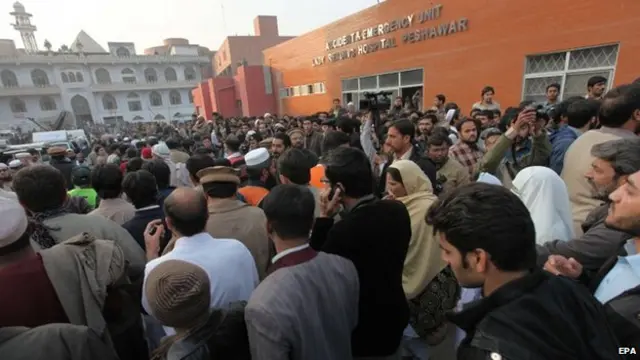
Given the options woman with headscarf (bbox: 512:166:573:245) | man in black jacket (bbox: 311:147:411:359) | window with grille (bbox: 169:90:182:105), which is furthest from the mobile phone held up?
window with grille (bbox: 169:90:182:105)

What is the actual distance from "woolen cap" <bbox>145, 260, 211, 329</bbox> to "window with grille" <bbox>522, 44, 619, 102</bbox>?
8.17 metres

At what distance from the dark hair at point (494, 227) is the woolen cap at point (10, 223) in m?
1.73

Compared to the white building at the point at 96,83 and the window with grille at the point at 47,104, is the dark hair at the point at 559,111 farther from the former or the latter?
the window with grille at the point at 47,104

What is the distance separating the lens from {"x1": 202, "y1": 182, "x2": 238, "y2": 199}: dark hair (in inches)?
83.5

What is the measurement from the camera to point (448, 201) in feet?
3.51

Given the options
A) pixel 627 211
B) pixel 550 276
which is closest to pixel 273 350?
pixel 550 276

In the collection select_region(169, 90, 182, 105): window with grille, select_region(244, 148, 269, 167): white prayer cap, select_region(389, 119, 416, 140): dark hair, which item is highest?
select_region(169, 90, 182, 105): window with grille

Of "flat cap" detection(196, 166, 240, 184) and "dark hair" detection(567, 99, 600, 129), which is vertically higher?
"dark hair" detection(567, 99, 600, 129)

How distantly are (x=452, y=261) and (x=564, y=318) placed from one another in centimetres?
32

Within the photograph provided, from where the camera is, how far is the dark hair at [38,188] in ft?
6.31

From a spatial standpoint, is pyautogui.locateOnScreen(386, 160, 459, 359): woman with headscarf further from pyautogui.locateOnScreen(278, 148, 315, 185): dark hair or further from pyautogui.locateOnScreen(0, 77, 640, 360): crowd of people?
pyautogui.locateOnScreen(278, 148, 315, 185): dark hair

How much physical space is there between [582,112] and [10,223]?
417 centimetres

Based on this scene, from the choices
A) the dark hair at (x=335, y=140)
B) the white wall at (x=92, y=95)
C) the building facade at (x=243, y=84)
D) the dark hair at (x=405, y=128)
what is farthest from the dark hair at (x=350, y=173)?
the white wall at (x=92, y=95)

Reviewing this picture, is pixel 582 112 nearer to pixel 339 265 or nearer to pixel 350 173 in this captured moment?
pixel 350 173
